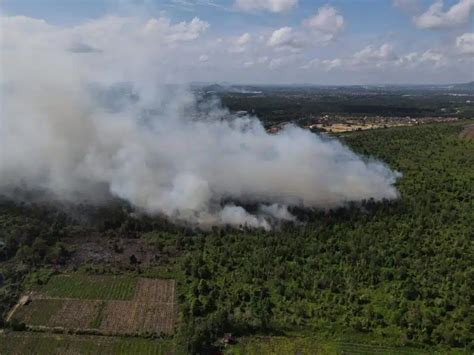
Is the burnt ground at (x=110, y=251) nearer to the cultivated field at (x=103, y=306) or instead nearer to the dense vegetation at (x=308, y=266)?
the dense vegetation at (x=308, y=266)

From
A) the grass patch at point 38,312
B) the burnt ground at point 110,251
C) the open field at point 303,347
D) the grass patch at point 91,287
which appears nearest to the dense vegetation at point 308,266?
the burnt ground at point 110,251

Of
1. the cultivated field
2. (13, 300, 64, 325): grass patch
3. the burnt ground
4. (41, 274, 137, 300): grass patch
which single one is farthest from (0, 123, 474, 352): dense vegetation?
(13, 300, 64, 325): grass patch

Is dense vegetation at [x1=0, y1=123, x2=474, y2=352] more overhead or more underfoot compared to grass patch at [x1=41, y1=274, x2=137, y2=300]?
more overhead

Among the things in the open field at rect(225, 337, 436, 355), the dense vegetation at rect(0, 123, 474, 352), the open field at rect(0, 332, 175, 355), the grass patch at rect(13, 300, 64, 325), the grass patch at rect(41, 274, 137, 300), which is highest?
the dense vegetation at rect(0, 123, 474, 352)

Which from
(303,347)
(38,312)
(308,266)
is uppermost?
(308,266)

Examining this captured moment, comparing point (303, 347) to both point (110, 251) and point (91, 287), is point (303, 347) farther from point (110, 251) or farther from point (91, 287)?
point (110, 251)

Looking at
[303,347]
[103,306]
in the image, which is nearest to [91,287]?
[103,306]

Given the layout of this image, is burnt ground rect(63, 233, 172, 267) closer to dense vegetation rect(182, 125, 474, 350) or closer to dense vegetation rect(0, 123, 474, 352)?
dense vegetation rect(0, 123, 474, 352)
